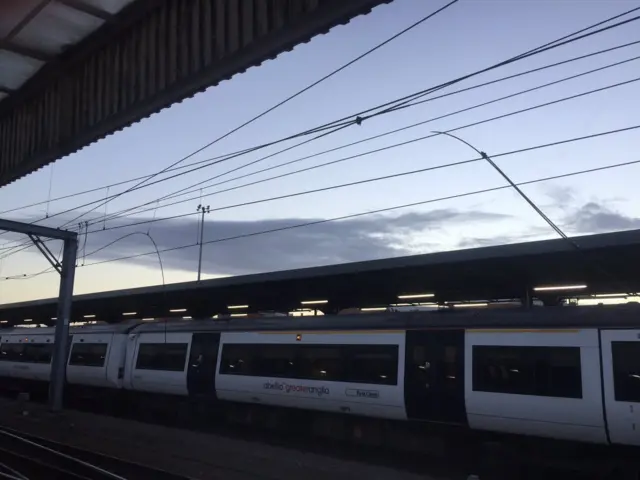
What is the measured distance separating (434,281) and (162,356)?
29.9 feet

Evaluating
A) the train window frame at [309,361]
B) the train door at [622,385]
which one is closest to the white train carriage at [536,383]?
the train door at [622,385]

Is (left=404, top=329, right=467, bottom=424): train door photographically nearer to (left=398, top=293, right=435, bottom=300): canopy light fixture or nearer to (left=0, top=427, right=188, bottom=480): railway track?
(left=398, top=293, right=435, bottom=300): canopy light fixture

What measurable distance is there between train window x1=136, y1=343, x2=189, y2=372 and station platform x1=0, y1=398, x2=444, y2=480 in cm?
177

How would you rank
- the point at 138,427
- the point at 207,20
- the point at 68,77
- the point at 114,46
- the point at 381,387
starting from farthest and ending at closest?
the point at 138,427 < the point at 381,387 < the point at 68,77 < the point at 114,46 < the point at 207,20

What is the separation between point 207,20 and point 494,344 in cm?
830

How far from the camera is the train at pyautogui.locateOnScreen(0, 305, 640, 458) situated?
10617 mm

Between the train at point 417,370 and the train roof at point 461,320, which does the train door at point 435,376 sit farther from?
the train roof at point 461,320

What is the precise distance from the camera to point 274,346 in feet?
52.6

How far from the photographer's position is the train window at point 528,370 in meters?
11.0

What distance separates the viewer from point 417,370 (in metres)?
13.0

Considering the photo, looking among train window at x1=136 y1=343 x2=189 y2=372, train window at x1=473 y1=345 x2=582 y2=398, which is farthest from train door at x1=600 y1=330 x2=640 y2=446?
train window at x1=136 y1=343 x2=189 y2=372

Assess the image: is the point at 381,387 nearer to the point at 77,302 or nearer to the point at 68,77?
the point at 68,77

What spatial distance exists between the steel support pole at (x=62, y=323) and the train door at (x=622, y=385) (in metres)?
16.0

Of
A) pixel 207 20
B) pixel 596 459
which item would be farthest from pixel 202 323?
pixel 207 20
